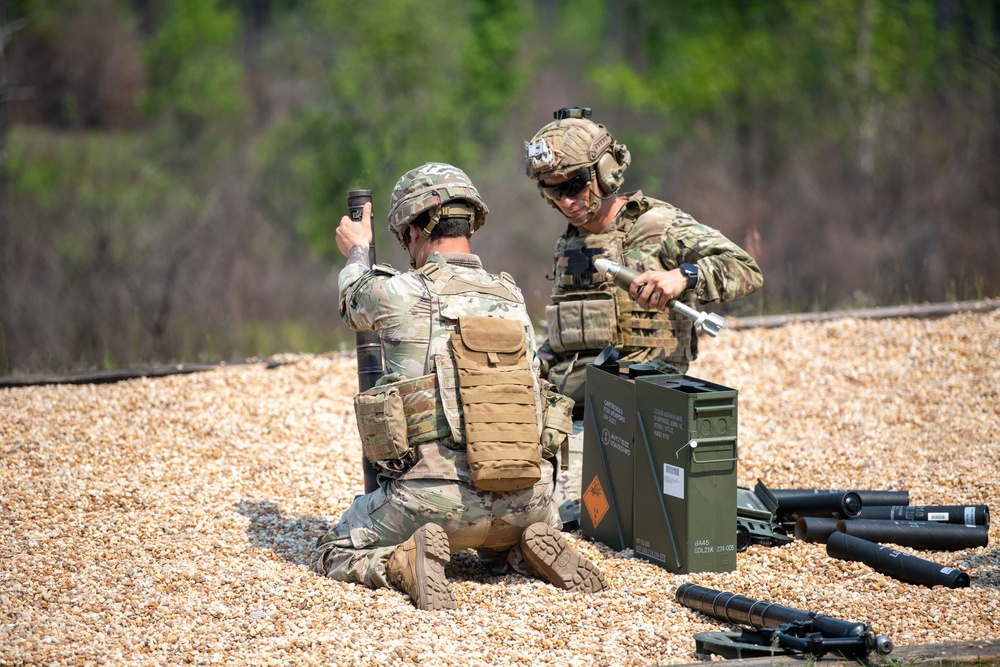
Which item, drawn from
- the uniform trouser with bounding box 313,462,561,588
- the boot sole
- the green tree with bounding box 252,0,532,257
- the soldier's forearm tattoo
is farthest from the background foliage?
the boot sole

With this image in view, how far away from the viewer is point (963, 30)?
2395 centimetres

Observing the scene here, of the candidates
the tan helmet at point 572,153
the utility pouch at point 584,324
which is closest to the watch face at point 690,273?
the utility pouch at point 584,324

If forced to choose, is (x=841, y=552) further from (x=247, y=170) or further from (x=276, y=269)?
(x=247, y=170)

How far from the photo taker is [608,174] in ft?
18.6

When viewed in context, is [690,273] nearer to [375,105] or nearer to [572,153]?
[572,153]

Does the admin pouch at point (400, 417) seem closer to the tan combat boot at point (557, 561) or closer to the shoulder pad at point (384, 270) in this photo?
the shoulder pad at point (384, 270)

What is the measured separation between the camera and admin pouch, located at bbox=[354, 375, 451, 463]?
14.3ft

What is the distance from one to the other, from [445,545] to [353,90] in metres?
20.2

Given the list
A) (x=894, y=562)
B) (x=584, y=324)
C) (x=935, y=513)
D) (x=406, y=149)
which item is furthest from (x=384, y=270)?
(x=406, y=149)

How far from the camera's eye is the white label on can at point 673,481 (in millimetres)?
4656

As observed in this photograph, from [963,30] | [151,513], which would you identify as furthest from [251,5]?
[151,513]

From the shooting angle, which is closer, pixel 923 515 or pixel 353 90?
pixel 923 515

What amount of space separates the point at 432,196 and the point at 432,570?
5.00ft

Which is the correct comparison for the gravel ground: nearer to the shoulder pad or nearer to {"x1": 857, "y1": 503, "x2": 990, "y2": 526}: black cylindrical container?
{"x1": 857, "y1": 503, "x2": 990, "y2": 526}: black cylindrical container
